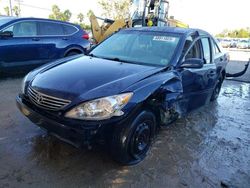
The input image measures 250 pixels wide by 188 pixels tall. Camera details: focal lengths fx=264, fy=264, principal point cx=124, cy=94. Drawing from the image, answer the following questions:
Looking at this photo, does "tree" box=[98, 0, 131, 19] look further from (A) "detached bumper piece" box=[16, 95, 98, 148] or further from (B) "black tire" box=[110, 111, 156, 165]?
(A) "detached bumper piece" box=[16, 95, 98, 148]

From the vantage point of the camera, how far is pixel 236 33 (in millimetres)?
69375

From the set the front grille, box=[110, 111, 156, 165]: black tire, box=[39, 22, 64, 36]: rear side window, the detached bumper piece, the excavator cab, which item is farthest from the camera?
the excavator cab

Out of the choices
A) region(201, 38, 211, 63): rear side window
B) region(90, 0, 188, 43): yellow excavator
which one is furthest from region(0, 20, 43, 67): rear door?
region(90, 0, 188, 43): yellow excavator

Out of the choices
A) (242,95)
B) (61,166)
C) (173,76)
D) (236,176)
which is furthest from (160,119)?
(242,95)

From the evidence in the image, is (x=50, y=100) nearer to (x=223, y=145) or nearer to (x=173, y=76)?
(x=173, y=76)

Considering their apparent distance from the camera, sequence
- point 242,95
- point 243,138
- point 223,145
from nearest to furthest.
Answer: point 223,145 → point 243,138 → point 242,95

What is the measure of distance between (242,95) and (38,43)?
5.71m

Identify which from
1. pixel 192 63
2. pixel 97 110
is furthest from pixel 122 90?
pixel 192 63

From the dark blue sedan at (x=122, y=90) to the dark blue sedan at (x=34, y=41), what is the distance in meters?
3.17

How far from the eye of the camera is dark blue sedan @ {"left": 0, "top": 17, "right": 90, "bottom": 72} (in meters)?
6.59

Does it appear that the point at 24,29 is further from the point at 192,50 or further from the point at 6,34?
the point at 192,50

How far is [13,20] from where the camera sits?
22.0 feet

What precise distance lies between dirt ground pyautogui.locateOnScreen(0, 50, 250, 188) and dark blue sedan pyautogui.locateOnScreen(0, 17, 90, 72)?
2.49 meters

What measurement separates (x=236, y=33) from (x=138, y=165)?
74.2 metres
